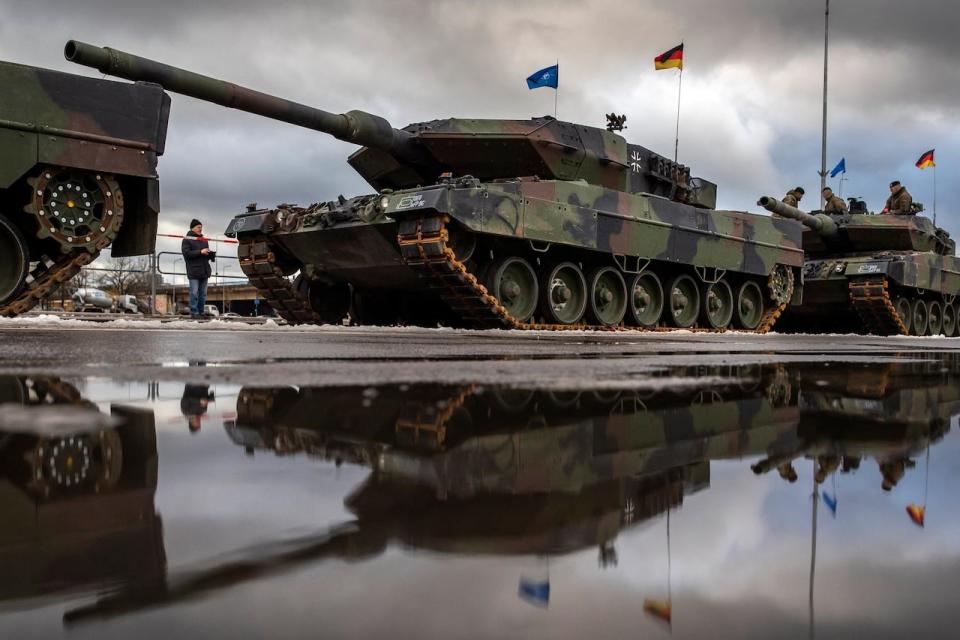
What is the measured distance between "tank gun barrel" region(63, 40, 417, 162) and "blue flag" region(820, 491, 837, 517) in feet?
32.3

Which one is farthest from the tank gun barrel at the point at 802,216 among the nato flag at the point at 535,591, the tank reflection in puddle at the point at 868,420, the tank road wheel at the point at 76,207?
the nato flag at the point at 535,591

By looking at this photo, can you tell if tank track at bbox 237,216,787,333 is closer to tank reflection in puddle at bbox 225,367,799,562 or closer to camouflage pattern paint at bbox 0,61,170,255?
camouflage pattern paint at bbox 0,61,170,255

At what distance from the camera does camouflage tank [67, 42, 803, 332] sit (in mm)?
11688

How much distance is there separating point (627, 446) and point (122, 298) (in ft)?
96.2

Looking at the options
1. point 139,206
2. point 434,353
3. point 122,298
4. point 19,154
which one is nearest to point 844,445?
point 434,353

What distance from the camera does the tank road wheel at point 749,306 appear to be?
1790 cm

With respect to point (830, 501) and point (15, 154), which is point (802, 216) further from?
point (830, 501)

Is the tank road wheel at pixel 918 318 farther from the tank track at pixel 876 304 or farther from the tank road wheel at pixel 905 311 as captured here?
the tank track at pixel 876 304

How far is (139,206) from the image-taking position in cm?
1125

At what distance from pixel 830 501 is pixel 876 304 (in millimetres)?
20579

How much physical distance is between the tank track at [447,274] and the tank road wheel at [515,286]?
285 mm

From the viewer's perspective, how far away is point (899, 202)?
22672 mm

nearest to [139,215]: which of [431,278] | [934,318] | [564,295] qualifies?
[431,278]

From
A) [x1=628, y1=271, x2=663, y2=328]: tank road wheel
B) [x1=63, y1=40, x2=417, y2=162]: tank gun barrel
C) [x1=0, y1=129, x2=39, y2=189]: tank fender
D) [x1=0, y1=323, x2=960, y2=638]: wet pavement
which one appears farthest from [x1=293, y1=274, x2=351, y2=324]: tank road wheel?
[x1=0, y1=323, x2=960, y2=638]: wet pavement
